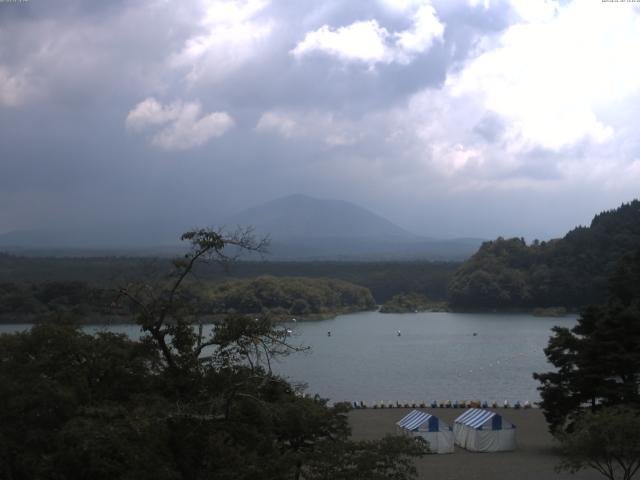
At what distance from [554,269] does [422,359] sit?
98.3 feet

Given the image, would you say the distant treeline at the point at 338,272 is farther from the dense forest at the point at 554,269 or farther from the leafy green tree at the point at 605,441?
the leafy green tree at the point at 605,441

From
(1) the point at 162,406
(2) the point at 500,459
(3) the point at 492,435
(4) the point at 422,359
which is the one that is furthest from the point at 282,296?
(1) the point at 162,406

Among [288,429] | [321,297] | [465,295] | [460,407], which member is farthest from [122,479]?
[465,295]

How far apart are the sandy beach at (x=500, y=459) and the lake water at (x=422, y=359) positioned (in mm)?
2729

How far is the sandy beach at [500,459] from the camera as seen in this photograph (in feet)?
46.6

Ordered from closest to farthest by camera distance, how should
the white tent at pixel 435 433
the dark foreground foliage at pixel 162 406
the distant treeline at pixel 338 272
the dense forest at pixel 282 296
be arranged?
the dark foreground foliage at pixel 162 406 → the white tent at pixel 435 433 → the dense forest at pixel 282 296 → the distant treeline at pixel 338 272

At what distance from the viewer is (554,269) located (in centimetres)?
6394

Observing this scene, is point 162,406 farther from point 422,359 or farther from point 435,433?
point 422,359

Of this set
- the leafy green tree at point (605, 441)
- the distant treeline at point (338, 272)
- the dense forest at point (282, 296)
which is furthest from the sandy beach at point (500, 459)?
the distant treeline at point (338, 272)

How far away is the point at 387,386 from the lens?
96.1 feet

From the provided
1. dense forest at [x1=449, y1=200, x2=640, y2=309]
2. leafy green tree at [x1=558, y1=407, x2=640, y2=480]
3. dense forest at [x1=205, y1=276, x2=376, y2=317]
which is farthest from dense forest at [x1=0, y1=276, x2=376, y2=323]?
leafy green tree at [x1=558, y1=407, x2=640, y2=480]

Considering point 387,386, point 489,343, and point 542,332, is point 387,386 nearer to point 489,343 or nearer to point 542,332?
point 489,343

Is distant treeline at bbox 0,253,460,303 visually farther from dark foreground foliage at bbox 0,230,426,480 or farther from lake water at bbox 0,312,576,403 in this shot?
dark foreground foliage at bbox 0,230,426,480

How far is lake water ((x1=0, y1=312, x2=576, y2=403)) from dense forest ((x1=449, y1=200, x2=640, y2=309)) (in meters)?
4.93
